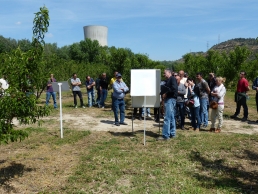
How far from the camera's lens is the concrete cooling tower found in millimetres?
65000

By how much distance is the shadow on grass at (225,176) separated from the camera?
14.4 ft

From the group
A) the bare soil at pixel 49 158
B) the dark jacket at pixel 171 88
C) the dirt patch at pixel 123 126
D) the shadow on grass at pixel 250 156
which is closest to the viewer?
the bare soil at pixel 49 158

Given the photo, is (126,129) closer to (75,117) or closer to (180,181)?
(75,117)

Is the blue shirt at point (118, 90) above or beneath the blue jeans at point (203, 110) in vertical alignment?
above

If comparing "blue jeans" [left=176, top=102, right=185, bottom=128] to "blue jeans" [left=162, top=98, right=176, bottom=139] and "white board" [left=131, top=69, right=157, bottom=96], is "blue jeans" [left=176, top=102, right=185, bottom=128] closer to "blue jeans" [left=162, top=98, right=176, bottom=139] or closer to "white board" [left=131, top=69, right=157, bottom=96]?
"blue jeans" [left=162, top=98, right=176, bottom=139]

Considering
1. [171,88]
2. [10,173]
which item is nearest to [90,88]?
[171,88]

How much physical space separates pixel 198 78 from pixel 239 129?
226 cm

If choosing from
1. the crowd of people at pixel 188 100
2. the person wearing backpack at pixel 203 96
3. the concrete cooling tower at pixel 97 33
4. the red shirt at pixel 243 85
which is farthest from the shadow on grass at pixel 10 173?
the concrete cooling tower at pixel 97 33

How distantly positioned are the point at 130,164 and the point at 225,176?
186 centimetres

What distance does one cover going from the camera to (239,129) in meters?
8.50

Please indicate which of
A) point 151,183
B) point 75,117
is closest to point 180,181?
point 151,183

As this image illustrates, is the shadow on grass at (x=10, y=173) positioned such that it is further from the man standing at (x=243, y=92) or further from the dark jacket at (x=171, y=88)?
the man standing at (x=243, y=92)

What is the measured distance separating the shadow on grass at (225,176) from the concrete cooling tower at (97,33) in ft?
206

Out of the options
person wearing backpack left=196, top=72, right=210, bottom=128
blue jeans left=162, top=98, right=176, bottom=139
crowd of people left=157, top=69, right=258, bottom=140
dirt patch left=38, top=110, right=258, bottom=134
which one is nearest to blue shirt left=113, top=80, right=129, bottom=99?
dirt patch left=38, top=110, right=258, bottom=134
